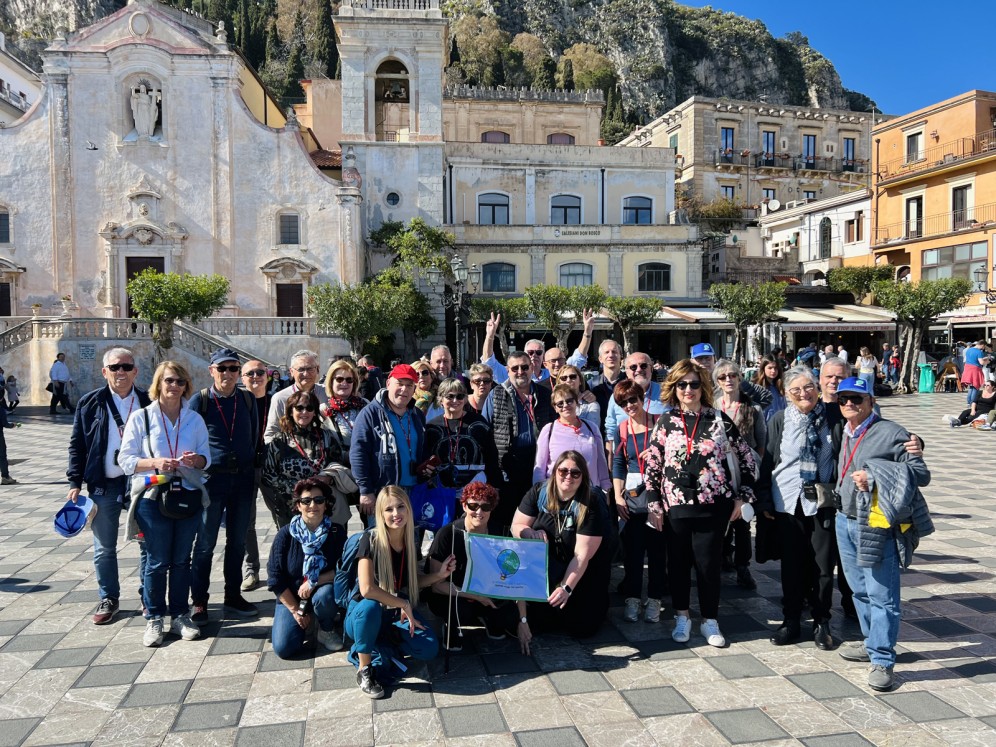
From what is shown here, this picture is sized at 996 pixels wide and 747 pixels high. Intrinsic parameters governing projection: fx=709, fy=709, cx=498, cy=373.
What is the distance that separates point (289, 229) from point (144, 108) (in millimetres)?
7324

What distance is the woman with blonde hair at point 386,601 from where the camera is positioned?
4.22 meters

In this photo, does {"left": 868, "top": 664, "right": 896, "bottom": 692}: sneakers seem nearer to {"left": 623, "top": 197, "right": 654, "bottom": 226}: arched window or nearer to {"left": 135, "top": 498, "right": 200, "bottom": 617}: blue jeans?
{"left": 135, "top": 498, "right": 200, "bottom": 617}: blue jeans

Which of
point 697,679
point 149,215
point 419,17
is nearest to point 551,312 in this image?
point 419,17

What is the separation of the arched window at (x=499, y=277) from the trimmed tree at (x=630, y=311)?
20.5ft

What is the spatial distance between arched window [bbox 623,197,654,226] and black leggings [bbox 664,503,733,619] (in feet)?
109

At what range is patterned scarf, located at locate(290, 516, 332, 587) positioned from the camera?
464 cm

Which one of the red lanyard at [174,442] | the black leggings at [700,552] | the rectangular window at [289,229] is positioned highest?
the rectangular window at [289,229]

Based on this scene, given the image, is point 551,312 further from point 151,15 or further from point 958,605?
point 958,605

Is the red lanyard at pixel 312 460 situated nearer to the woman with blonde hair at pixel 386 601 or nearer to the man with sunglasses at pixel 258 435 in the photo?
the man with sunglasses at pixel 258 435

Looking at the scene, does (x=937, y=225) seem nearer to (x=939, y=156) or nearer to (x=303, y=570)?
(x=939, y=156)

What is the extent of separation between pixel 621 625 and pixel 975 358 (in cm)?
1654

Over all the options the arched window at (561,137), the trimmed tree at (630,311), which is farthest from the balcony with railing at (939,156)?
the arched window at (561,137)

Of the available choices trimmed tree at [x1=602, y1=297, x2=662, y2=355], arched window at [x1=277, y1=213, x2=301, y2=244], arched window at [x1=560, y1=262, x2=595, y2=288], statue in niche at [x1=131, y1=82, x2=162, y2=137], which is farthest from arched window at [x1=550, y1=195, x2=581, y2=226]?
statue in niche at [x1=131, y1=82, x2=162, y2=137]

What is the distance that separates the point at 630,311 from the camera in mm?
28453
